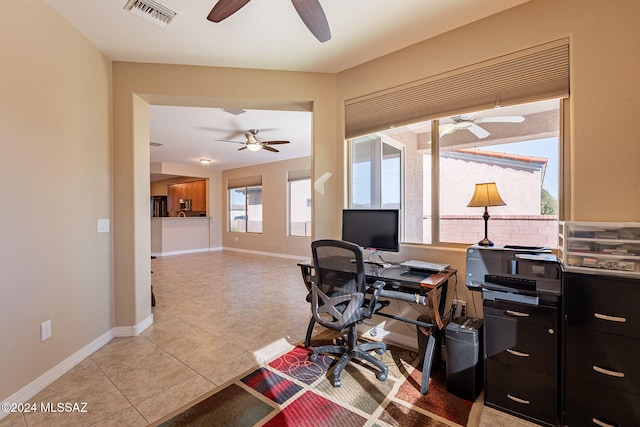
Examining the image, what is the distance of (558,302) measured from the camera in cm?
163

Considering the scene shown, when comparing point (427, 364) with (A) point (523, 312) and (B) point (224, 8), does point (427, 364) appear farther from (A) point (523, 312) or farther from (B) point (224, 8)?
(B) point (224, 8)

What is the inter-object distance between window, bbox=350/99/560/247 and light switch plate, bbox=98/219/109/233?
2475 millimetres

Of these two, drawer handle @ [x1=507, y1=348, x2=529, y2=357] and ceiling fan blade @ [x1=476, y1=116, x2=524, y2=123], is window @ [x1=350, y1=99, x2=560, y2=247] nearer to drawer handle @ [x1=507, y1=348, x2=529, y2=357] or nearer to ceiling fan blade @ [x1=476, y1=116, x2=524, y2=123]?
ceiling fan blade @ [x1=476, y1=116, x2=524, y2=123]

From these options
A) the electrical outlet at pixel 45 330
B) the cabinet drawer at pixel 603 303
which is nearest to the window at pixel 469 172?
the cabinet drawer at pixel 603 303

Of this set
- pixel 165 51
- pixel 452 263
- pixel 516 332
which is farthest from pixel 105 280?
pixel 516 332

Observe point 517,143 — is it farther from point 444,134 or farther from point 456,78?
point 456,78

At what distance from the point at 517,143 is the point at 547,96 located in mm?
413

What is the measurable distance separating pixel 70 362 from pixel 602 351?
3630 mm

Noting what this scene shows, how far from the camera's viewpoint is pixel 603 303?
1.51 m

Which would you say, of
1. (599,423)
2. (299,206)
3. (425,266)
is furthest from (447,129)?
(299,206)

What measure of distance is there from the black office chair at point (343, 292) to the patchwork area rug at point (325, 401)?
118 millimetres

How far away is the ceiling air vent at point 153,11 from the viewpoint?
2050 millimetres

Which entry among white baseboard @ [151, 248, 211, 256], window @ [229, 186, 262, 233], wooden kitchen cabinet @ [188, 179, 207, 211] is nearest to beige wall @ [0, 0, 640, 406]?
window @ [229, 186, 262, 233]

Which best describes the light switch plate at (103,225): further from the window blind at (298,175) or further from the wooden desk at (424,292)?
the window blind at (298,175)
